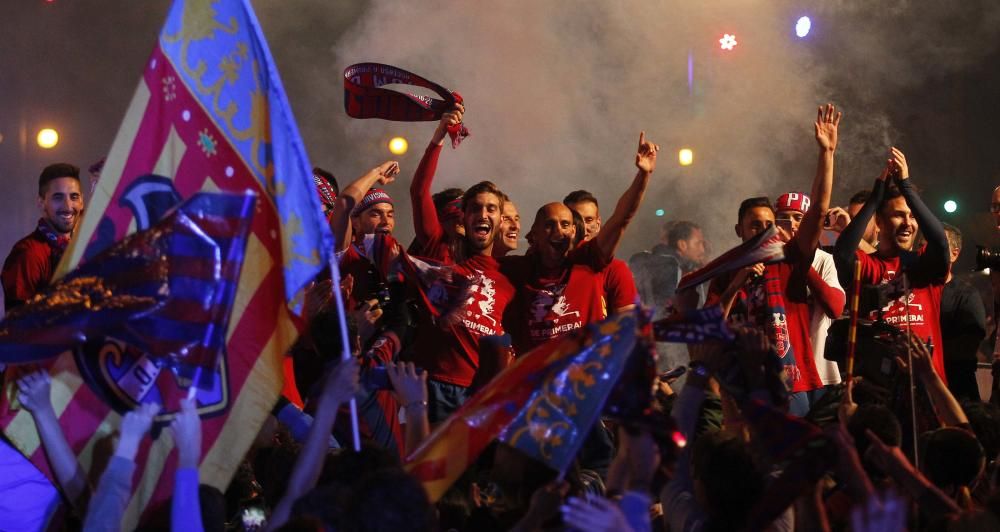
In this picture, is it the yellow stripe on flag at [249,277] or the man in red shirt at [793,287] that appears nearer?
the yellow stripe on flag at [249,277]

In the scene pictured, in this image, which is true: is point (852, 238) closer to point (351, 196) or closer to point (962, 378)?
point (962, 378)

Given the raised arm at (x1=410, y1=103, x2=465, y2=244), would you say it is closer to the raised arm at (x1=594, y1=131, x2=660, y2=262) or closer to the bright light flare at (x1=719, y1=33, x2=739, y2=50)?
the raised arm at (x1=594, y1=131, x2=660, y2=262)

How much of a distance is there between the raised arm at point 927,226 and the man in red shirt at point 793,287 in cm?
33

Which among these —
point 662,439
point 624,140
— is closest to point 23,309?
point 662,439

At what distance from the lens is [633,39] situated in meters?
12.9

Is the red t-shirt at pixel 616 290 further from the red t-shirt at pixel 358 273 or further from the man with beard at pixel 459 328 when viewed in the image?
the red t-shirt at pixel 358 273

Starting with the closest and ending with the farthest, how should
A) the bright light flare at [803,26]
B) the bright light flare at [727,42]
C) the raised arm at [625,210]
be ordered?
the raised arm at [625,210] < the bright light flare at [803,26] < the bright light flare at [727,42]

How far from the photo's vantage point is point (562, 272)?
5.90 metres

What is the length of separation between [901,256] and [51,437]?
15.1 ft

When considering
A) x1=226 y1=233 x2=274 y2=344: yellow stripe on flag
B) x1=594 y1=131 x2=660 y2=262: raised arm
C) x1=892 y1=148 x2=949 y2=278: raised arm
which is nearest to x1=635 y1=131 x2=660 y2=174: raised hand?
x1=594 y1=131 x2=660 y2=262: raised arm

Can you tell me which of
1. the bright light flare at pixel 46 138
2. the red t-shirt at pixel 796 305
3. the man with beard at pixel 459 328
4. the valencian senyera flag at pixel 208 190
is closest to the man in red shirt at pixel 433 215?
the man with beard at pixel 459 328

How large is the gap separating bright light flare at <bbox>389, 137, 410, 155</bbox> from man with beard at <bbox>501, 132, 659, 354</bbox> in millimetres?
6384

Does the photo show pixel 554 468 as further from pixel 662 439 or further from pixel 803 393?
pixel 803 393

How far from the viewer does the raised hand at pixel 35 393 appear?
3246 millimetres
